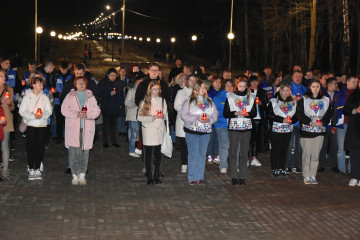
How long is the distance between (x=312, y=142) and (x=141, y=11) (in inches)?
4290

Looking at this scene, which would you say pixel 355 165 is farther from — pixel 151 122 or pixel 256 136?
pixel 151 122

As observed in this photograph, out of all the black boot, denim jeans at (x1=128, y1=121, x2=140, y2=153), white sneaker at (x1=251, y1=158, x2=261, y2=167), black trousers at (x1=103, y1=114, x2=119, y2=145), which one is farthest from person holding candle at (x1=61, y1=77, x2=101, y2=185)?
black trousers at (x1=103, y1=114, x2=119, y2=145)

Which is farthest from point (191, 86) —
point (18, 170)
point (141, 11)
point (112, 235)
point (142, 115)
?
point (141, 11)

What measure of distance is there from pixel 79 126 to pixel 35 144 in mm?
959

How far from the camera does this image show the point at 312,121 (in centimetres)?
1151

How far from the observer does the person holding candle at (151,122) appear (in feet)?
36.4

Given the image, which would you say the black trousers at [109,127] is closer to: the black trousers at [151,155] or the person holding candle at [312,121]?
the black trousers at [151,155]

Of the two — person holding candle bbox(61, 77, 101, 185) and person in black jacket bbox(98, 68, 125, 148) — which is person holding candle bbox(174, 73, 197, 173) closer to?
person holding candle bbox(61, 77, 101, 185)

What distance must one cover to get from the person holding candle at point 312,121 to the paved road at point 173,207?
41cm

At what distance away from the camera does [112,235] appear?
799 centimetres

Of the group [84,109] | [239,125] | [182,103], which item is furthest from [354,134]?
[84,109]

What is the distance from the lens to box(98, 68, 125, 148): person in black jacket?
15.5m

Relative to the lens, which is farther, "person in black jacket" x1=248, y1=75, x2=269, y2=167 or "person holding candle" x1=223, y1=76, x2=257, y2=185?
"person in black jacket" x1=248, y1=75, x2=269, y2=167

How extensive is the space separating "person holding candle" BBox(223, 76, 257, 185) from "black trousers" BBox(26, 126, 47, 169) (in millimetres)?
3328
